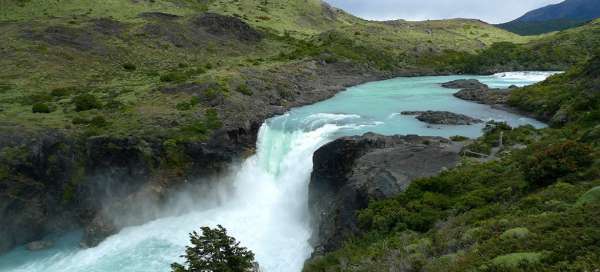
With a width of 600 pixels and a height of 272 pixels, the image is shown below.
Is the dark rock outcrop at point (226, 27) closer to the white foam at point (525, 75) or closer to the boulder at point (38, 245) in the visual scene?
the white foam at point (525, 75)

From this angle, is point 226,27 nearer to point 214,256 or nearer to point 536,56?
point 536,56

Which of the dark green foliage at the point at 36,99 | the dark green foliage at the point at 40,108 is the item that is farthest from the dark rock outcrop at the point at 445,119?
the dark green foliage at the point at 36,99

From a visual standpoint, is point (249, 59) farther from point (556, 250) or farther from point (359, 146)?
point (556, 250)

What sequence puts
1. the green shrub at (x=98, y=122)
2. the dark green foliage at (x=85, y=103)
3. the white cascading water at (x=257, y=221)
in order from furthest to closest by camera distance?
the dark green foliage at (x=85, y=103), the green shrub at (x=98, y=122), the white cascading water at (x=257, y=221)

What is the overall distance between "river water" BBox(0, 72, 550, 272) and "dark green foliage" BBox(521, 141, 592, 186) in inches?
589

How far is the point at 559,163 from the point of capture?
18344mm

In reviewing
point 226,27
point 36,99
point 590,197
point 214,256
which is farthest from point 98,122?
point 226,27

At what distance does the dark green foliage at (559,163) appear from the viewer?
1805cm

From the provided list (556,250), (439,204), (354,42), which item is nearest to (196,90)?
(439,204)

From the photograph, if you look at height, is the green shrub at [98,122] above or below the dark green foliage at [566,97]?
below

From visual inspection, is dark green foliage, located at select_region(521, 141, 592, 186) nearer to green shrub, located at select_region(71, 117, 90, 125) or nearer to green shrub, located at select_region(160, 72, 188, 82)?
green shrub, located at select_region(71, 117, 90, 125)

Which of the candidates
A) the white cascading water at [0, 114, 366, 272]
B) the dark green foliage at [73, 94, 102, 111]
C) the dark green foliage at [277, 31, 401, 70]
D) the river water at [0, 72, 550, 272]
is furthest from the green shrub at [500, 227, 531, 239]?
the dark green foliage at [277, 31, 401, 70]

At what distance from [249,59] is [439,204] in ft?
188

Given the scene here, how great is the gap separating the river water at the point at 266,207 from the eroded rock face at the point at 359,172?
2741 millimetres
